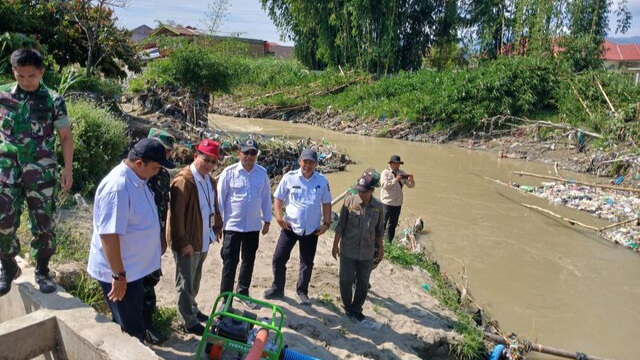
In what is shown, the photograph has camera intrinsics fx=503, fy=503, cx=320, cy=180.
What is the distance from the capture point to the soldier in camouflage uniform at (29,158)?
130 inches

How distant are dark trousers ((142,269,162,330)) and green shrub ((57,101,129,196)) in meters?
4.02

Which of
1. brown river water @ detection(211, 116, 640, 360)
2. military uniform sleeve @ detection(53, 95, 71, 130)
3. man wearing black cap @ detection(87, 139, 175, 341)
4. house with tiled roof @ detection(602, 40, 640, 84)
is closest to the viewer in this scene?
man wearing black cap @ detection(87, 139, 175, 341)

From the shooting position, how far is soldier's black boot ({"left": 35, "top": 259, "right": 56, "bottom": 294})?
139 inches

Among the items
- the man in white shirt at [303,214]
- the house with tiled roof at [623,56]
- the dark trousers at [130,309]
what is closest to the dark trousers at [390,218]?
the man in white shirt at [303,214]

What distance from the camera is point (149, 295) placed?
145 inches

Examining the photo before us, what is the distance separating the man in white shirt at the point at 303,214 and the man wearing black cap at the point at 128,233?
195 centimetres

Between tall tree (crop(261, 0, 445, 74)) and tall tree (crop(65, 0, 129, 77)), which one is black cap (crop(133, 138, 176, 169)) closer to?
tall tree (crop(65, 0, 129, 77))

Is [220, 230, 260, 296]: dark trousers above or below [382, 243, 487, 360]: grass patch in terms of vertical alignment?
above

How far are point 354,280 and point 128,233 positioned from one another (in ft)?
8.99

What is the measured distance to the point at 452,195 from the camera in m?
12.9

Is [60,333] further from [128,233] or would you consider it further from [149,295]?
[128,233]

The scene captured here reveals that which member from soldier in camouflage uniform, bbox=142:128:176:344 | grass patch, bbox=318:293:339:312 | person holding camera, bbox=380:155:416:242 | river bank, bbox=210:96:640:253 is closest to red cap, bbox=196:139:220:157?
soldier in camouflage uniform, bbox=142:128:176:344

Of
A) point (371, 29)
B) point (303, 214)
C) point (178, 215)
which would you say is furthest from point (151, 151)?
point (371, 29)

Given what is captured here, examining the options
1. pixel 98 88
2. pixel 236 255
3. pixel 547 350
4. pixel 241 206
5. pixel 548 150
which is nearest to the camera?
pixel 241 206
